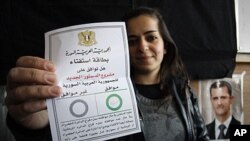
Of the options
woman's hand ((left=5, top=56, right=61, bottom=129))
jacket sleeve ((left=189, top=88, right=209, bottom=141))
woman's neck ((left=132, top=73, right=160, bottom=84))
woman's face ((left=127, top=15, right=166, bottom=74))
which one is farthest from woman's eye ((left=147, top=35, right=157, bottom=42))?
woman's hand ((left=5, top=56, right=61, bottom=129))

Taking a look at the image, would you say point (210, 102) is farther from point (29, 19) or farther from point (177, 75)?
point (29, 19)

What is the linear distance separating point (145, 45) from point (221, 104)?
0.39 m

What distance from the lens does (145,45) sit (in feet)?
2.34

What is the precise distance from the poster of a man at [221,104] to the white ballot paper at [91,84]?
0.49 m

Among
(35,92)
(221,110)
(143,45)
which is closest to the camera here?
(35,92)

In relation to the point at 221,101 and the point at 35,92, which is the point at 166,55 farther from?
the point at 35,92

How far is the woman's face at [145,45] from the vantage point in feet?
2.30

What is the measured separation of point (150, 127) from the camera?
652 mm

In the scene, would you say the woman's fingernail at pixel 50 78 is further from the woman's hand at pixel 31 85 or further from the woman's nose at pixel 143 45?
the woman's nose at pixel 143 45

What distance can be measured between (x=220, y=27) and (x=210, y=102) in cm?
27

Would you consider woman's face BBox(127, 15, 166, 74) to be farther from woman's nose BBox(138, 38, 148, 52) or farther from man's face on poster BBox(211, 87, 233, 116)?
man's face on poster BBox(211, 87, 233, 116)

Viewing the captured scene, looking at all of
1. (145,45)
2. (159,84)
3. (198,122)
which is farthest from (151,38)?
(198,122)

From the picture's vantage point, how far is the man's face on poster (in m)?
0.87

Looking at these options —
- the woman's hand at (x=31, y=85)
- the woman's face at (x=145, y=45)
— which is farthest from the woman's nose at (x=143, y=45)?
the woman's hand at (x=31, y=85)
